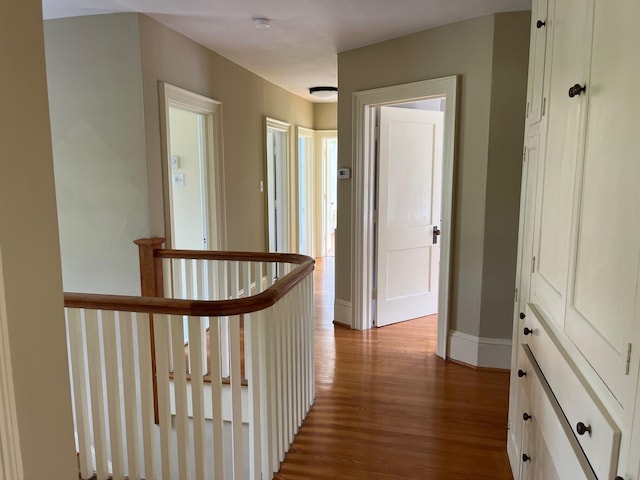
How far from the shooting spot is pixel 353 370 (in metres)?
3.35

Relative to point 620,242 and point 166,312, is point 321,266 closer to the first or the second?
point 166,312

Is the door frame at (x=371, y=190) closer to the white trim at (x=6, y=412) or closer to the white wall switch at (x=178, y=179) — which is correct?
the white wall switch at (x=178, y=179)

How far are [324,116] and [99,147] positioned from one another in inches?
177

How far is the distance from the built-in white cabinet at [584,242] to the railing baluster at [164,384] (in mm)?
1459

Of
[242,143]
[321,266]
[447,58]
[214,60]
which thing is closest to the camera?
[447,58]

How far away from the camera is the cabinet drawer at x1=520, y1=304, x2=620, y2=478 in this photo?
1081mm

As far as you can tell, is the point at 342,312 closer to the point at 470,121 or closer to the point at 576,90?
the point at 470,121

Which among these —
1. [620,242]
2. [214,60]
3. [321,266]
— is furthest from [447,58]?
[321,266]

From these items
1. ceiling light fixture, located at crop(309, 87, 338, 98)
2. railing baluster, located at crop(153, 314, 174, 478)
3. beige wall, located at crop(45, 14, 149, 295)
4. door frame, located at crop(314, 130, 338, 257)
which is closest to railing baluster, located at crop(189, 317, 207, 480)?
railing baluster, located at crop(153, 314, 174, 478)

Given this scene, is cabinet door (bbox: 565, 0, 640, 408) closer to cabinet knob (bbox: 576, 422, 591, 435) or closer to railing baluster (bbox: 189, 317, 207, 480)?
cabinet knob (bbox: 576, 422, 591, 435)

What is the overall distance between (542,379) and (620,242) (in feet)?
2.58

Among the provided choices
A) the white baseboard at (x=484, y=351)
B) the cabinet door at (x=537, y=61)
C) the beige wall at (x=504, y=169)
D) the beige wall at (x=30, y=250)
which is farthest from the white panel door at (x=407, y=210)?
the beige wall at (x=30, y=250)

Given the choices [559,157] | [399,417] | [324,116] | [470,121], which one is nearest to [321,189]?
[324,116]

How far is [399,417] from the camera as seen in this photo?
2711 millimetres
